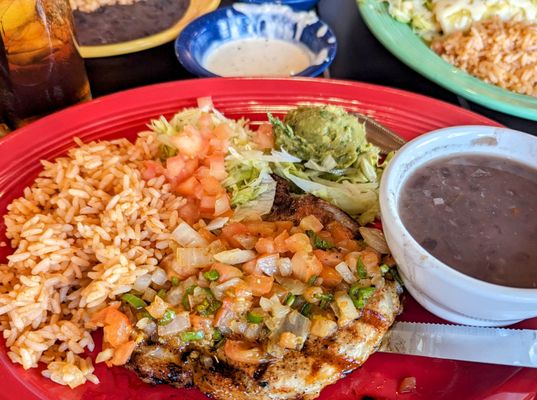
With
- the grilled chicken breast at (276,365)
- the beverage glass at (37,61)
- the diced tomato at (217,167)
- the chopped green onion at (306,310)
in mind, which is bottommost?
the grilled chicken breast at (276,365)

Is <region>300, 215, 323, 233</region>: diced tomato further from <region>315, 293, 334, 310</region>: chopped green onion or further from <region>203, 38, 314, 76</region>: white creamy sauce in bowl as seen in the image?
<region>203, 38, 314, 76</region>: white creamy sauce in bowl

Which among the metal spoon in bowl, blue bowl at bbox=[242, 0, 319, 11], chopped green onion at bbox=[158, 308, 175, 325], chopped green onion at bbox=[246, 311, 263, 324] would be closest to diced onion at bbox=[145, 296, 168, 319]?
chopped green onion at bbox=[158, 308, 175, 325]

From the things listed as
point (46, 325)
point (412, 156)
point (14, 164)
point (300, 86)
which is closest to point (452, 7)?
point (300, 86)

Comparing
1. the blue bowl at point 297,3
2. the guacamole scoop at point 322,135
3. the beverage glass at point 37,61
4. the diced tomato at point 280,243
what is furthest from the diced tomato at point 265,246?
the blue bowl at point 297,3

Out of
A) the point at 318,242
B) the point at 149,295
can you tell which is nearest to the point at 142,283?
the point at 149,295

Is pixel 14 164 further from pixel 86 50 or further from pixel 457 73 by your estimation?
pixel 457 73

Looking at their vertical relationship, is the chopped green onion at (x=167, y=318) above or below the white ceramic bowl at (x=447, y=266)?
below

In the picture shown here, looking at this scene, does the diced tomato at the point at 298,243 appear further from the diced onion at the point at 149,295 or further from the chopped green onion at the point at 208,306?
the diced onion at the point at 149,295
